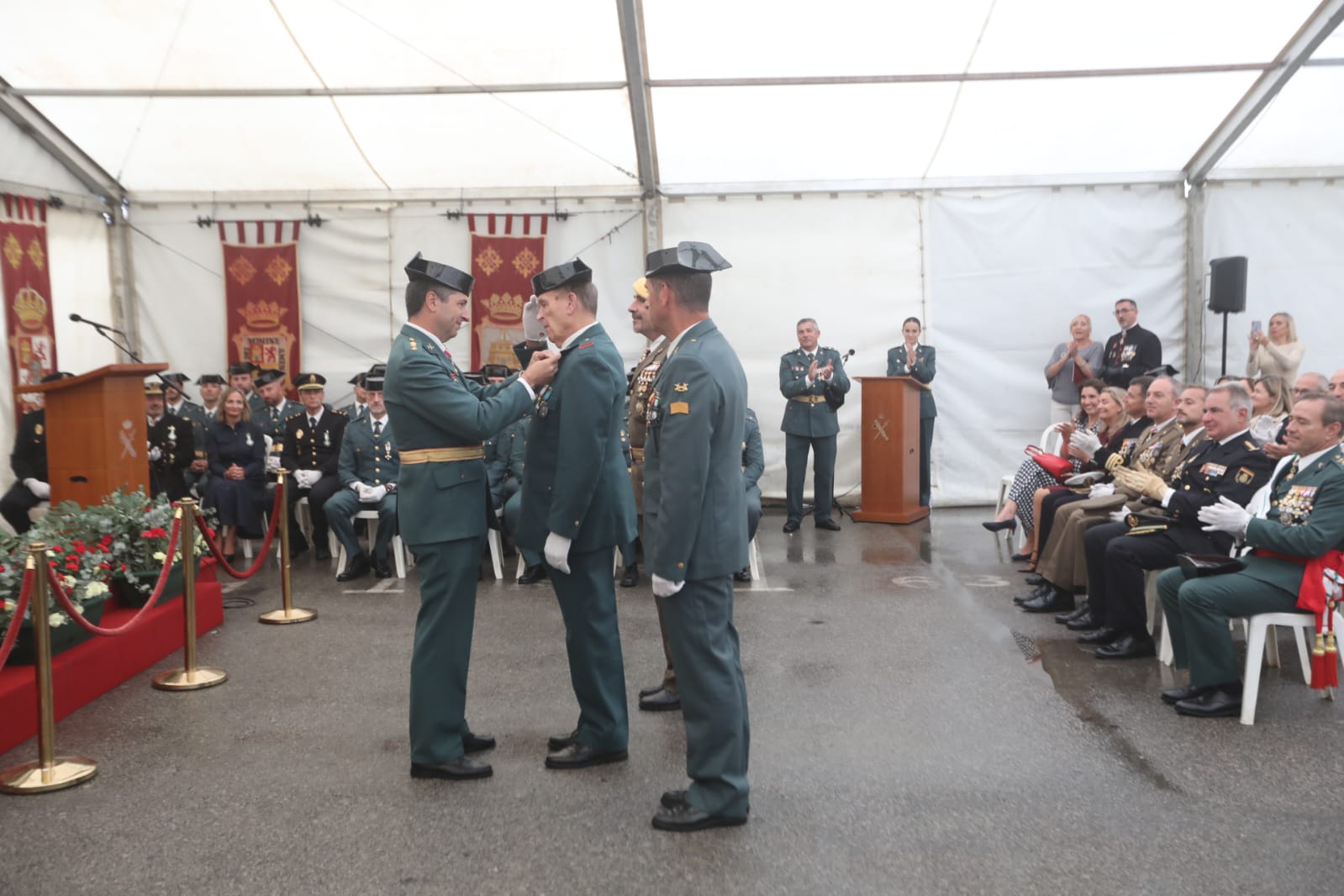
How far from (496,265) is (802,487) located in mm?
3499

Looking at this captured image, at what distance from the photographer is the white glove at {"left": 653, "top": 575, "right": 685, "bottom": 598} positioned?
9.16 feet

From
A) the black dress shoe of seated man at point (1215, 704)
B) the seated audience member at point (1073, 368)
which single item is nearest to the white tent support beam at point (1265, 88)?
the seated audience member at point (1073, 368)

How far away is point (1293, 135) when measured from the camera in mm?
8398

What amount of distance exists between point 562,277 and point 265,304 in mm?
7001

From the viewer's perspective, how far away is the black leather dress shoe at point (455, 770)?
328cm

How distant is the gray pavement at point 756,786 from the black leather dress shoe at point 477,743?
0.19 feet

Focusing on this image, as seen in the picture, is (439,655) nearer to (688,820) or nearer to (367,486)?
(688,820)

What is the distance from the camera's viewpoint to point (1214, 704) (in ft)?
12.7

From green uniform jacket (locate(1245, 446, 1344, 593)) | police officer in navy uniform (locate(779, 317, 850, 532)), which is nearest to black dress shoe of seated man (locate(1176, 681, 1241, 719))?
green uniform jacket (locate(1245, 446, 1344, 593))

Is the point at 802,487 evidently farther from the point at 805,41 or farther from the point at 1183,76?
the point at 1183,76

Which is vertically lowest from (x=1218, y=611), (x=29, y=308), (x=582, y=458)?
(x=1218, y=611)

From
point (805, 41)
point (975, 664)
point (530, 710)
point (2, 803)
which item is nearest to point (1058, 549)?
point (975, 664)

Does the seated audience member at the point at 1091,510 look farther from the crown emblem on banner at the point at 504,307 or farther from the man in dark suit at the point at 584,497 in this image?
the crown emblem on banner at the point at 504,307

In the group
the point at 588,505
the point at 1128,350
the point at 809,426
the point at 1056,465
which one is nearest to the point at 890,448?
the point at 809,426
